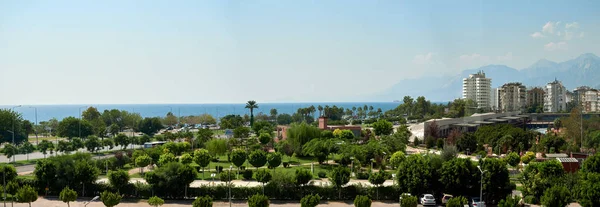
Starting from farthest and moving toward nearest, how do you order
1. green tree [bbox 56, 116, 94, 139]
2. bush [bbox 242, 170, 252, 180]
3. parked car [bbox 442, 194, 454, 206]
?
green tree [bbox 56, 116, 94, 139], bush [bbox 242, 170, 252, 180], parked car [bbox 442, 194, 454, 206]

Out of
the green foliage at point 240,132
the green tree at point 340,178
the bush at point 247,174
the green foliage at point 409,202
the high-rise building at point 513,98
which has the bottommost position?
the bush at point 247,174

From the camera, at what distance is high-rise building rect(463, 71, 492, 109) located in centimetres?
11838

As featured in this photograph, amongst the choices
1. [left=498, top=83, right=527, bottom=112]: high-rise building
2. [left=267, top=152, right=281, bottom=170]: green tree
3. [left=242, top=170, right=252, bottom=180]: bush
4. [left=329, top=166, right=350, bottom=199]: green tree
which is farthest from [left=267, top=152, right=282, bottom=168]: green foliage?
[left=498, top=83, right=527, bottom=112]: high-rise building

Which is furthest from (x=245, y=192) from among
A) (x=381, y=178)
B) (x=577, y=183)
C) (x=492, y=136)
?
(x=492, y=136)

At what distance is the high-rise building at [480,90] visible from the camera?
118 m

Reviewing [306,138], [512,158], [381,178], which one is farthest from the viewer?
[306,138]

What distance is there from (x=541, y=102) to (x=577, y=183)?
99615 mm

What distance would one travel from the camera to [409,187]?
990 inches

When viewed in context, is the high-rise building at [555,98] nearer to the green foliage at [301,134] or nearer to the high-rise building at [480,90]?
the high-rise building at [480,90]

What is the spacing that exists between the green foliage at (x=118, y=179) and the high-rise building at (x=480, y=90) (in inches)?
4069

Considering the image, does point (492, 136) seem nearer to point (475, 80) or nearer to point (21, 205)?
point (21, 205)

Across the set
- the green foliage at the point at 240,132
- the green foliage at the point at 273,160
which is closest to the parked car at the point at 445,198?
the green foliage at the point at 273,160

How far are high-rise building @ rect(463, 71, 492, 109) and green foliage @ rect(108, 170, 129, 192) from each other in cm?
10336

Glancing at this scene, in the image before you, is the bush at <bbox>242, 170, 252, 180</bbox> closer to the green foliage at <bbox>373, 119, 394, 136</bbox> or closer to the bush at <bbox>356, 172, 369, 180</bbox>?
the bush at <bbox>356, 172, 369, 180</bbox>
